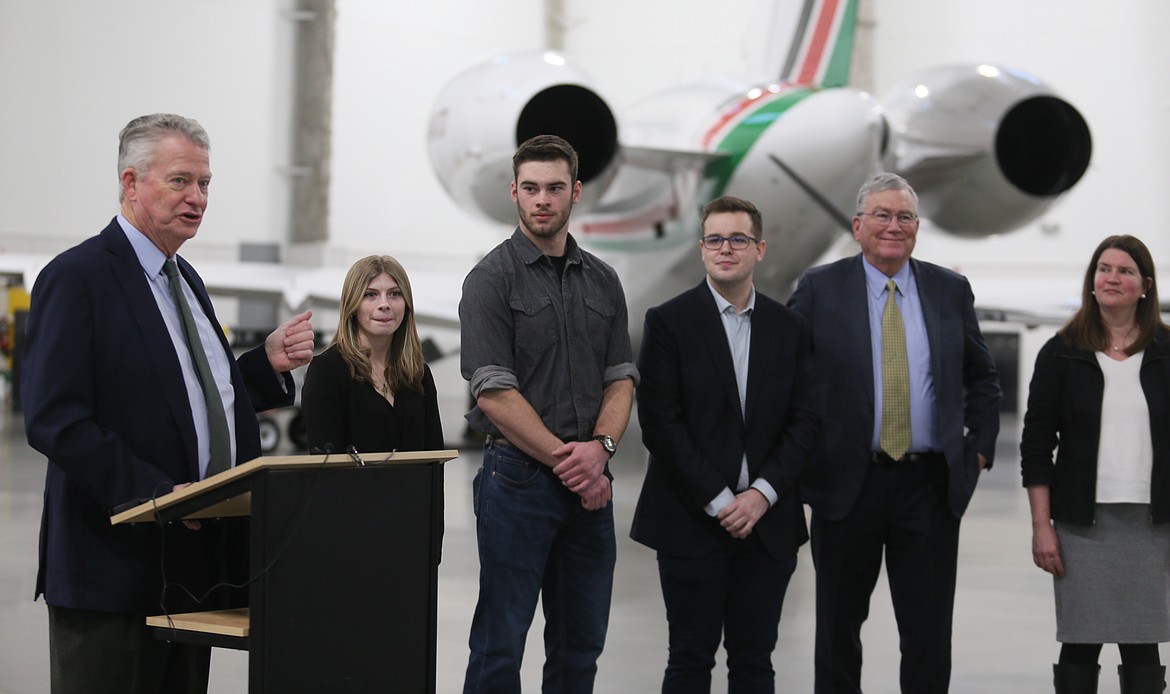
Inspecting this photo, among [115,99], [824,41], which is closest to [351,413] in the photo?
[824,41]

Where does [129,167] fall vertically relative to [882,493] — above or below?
above

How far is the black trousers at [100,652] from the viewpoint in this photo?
8.45ft

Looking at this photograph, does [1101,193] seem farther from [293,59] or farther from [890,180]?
[890,180]

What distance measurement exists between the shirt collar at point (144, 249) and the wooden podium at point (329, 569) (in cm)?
53

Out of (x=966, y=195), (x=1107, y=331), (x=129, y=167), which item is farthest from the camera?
(x=966, y=195)

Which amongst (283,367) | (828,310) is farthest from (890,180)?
(283,367)

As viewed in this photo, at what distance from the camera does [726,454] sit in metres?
3.58

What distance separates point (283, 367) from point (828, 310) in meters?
1.70

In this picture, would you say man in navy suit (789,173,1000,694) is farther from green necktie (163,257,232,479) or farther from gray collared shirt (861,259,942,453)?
green necktie (163,257,232,479)

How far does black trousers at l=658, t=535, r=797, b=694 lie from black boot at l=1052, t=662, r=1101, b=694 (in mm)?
943

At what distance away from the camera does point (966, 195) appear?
8.90m

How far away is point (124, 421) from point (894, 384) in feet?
7.23

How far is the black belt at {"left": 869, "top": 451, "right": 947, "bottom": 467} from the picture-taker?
12.3 feet

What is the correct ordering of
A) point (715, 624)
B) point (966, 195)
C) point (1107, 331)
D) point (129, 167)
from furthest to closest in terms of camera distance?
point (966, 195) → point (1107, 331) → point (715, 624) → point (129, 167)
